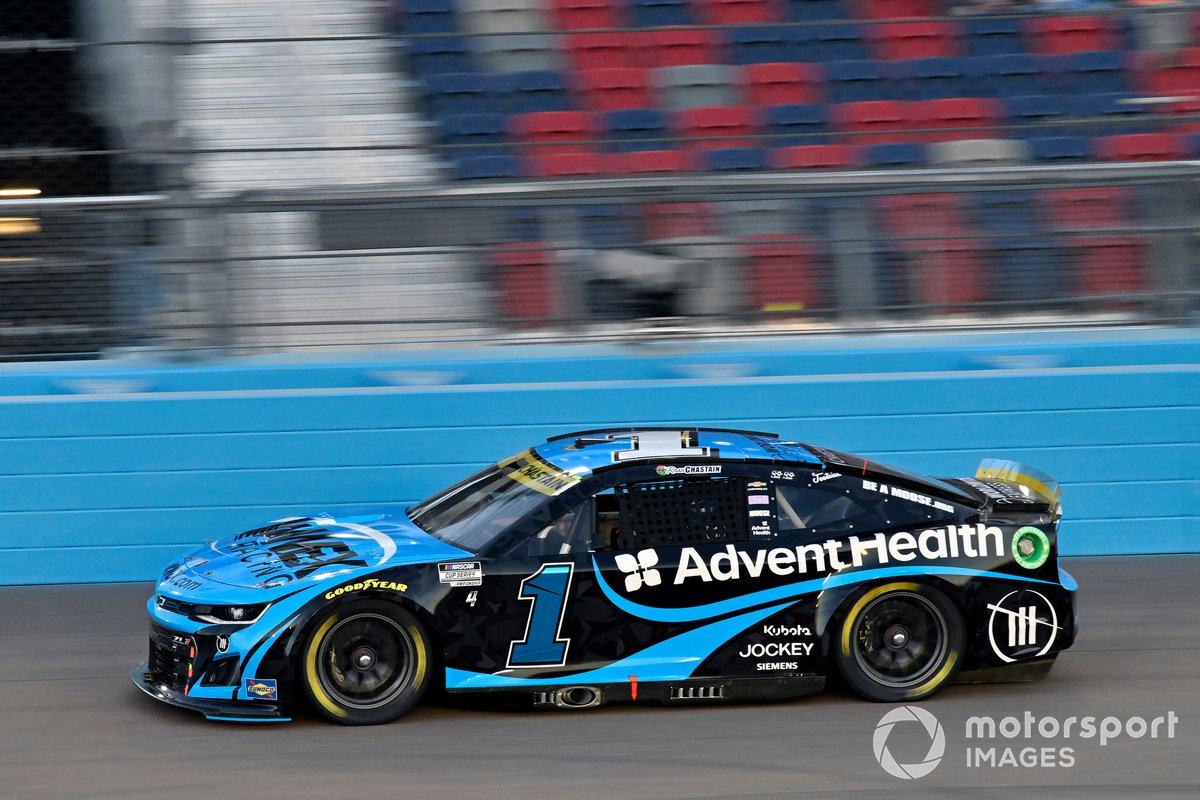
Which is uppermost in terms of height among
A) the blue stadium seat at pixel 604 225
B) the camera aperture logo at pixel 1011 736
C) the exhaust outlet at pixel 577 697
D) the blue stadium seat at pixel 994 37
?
the blue stadium seat at pixel 994 37

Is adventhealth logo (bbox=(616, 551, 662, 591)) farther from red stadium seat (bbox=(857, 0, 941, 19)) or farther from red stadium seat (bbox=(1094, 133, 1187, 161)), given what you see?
red stadium seat (bbox=(857, 0, 941, 19))

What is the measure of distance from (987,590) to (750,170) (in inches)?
159

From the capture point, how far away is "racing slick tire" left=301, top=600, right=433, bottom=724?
5.80 meters

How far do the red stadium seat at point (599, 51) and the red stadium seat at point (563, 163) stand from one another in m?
0.99

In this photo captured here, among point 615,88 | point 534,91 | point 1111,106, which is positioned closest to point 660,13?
point 615,88

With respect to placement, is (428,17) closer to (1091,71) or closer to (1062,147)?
(1062,147)

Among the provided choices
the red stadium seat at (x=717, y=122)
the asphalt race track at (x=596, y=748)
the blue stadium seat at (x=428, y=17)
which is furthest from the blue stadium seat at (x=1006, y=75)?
the asphalt race track at (x=596, y=748)

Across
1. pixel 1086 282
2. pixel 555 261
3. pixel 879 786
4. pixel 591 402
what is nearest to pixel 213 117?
pixel 555 261

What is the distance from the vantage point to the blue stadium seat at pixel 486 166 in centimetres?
971

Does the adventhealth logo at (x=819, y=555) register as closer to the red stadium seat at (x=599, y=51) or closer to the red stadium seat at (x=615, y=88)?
the red stadium seat at (x=615, y=88)

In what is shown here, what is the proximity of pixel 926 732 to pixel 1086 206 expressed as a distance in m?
4.62

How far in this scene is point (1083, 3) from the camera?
11.9 meters

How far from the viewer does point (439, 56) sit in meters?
10.5

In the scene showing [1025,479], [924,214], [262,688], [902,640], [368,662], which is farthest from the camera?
[924,214]
